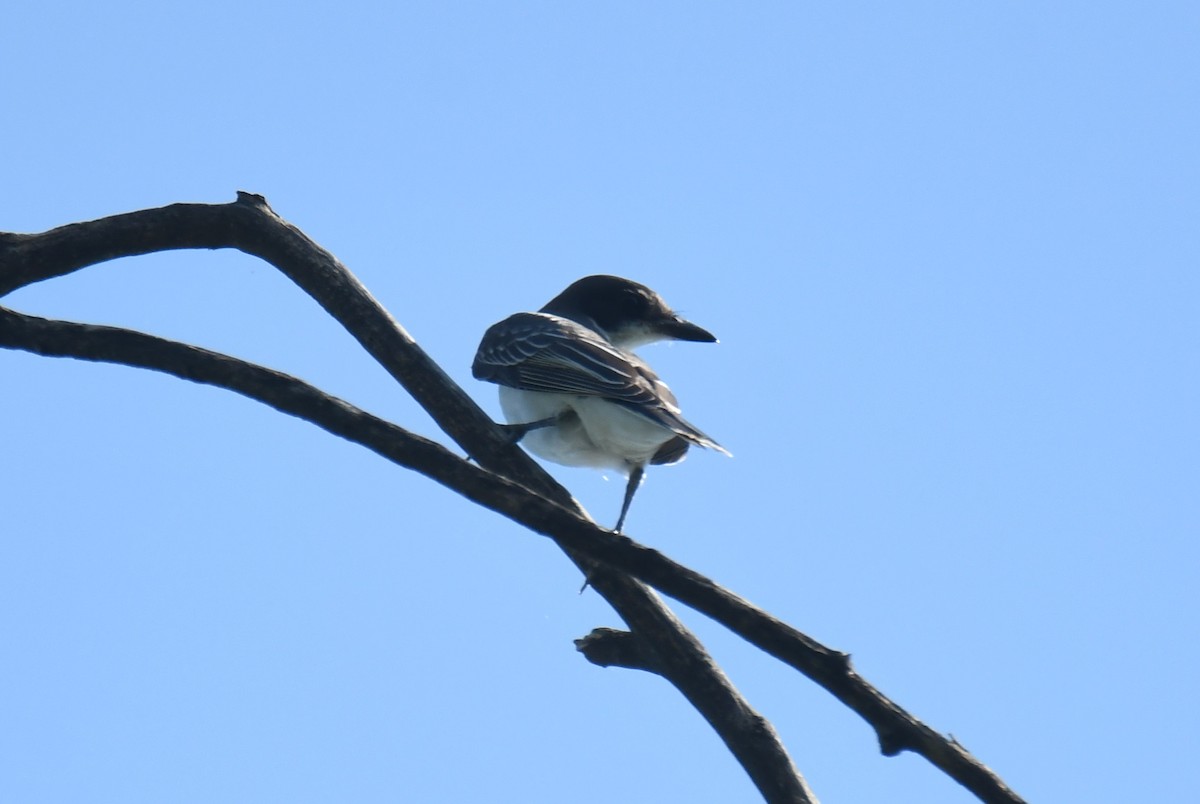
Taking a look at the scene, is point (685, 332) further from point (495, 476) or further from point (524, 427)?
point (495, 476)

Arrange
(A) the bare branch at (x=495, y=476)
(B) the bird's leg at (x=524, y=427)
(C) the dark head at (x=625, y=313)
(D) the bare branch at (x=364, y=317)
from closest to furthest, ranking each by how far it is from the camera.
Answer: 1. (A) the bare branch at (x=495, y=476)
2. (D) the bare branch at (x=364, y=317)
3. (B) the bird's leg at (x=524, y=427)
4. (C) the dark head at (x=625, y=313)

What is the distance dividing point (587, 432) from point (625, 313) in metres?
2.07

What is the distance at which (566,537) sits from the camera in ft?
13.6

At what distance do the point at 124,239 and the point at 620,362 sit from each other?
255 cm

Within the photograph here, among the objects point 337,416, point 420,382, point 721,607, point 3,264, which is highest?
point 3,264

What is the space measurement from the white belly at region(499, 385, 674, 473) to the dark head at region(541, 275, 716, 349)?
1536mm

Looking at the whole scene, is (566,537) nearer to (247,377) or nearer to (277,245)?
(247,377)

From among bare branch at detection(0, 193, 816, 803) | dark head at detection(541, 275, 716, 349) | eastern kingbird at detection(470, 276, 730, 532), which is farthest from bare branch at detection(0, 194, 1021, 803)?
dark head at detection(541, 275, 716, 349)

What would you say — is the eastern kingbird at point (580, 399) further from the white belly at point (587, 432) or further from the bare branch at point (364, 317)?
the bare branch at point (364, 317)

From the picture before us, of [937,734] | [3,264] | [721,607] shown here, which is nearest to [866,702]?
[937,734]

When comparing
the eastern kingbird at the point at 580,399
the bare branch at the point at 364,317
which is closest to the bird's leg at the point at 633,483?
the eastern kingbird at the point at 580,399

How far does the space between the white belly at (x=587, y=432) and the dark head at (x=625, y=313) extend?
154cm

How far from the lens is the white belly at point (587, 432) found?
23.4 ft

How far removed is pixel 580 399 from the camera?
728 centimetres
